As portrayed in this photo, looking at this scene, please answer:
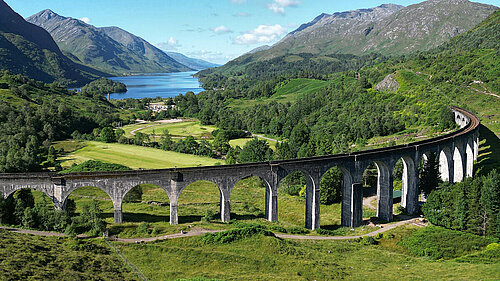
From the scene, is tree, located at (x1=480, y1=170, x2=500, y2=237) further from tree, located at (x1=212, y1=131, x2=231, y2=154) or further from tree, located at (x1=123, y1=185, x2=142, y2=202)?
tree, located at (x1=212, y1=131, x2=231, y2=154)

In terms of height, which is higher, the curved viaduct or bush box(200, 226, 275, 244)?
the curved viaduct


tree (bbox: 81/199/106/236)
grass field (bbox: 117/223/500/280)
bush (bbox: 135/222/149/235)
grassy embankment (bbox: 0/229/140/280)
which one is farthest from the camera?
bush (bbox: 135/222/149/235)

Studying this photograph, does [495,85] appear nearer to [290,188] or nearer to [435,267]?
[290,188]

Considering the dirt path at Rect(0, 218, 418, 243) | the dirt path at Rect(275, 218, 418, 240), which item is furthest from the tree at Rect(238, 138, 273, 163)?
the dirt path at Rect(0, 218, 418, 243)

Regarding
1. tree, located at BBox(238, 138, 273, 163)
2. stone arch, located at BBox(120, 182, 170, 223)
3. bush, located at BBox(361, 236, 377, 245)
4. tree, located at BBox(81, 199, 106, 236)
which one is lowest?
bush, located at BBox(361, 236, 377, 245)

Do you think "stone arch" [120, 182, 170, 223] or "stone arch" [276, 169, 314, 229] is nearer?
"stone arch" [120, 182, 170, 223]

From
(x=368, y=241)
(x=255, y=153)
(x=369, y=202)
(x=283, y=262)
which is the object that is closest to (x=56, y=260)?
(x=283, y=262)

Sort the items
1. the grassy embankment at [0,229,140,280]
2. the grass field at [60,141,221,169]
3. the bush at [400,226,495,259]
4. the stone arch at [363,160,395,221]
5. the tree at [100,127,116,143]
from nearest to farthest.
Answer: the grassy embankment at [0,229,140,280] < the bush at [400,226,495,259] < the stone arch at [363,160,395,221] < the grass field at [60,141,221,169] < the tree at [100,127,116,143]

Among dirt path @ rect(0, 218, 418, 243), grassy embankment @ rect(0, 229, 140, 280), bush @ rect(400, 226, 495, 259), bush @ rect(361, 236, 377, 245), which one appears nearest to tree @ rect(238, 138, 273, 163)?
dirt path @ rect(0, 218, 418, 243)

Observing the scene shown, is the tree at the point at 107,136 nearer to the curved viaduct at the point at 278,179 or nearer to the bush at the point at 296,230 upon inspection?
the curved viaduct at the point at 278,179

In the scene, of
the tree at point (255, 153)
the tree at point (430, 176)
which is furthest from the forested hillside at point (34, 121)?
the tree at point (430, 176)
